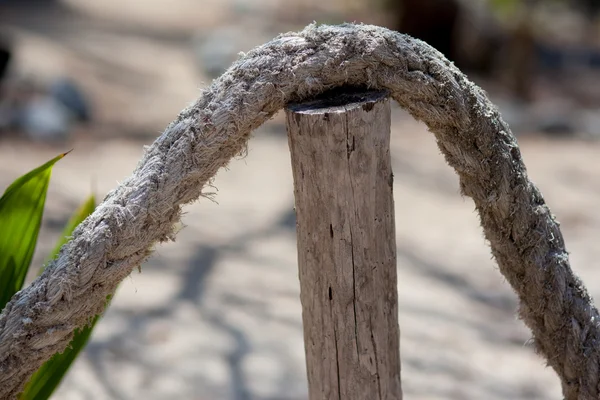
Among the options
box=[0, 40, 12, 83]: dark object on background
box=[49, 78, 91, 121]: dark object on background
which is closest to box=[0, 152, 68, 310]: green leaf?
box=[49, 78, 91, 121]: dark object on background

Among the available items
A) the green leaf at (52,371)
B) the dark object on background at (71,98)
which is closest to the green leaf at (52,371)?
the green leaf at (52,371)

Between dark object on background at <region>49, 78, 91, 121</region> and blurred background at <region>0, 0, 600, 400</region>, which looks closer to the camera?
blurred background at <region>0, 0, 600, 400</region>

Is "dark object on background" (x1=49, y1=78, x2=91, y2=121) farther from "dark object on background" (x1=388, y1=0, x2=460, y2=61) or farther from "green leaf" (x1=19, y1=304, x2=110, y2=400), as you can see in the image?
"green leaf" (x1=19, y1=304, x2=110, y2=400)

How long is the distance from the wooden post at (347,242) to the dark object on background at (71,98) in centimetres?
487

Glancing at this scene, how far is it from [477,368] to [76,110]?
407 cm

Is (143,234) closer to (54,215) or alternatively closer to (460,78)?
(460,78)

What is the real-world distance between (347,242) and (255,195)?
3411mm

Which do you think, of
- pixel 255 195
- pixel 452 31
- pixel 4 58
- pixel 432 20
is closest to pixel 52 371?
pixel 255 195

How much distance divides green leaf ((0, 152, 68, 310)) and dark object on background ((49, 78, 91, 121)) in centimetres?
448

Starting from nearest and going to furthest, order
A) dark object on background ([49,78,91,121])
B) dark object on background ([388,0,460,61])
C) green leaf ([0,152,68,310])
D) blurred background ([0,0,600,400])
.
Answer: green leaf ([0,152,68,310]) < blurred background ([0,0,600,400]) < dark object on background ([49,78,91,121]) < dark object on background ([388,0,460,61])

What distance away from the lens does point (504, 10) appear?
732 centimetres

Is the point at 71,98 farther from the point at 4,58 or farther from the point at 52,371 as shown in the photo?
the point at 52,371

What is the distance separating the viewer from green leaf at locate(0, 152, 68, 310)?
1.63 m

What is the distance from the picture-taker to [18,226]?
5.37ft
